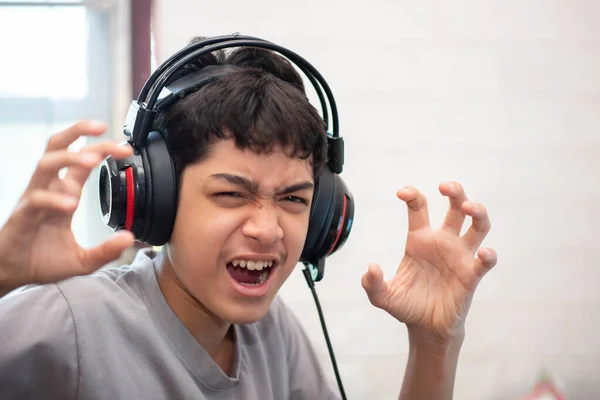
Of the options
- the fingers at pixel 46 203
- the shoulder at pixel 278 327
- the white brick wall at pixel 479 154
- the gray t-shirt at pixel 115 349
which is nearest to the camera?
the fingers at pixel 46 203

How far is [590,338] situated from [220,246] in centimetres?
125

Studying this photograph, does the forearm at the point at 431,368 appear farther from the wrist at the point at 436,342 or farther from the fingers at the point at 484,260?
the fingers at the point at 484,260

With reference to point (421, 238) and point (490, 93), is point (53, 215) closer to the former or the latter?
point (421, 238)

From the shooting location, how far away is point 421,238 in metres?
1.22

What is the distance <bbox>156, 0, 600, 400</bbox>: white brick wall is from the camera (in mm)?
1744

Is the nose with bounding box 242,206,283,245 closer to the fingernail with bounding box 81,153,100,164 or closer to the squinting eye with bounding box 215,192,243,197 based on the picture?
the squinting eye with bounding box 215,192,243,197

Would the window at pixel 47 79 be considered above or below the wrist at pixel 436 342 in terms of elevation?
above

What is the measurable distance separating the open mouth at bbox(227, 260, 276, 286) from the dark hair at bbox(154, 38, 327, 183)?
0.58 feet

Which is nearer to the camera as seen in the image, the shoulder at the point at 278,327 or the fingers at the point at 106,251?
the fingers at the point at 106,251

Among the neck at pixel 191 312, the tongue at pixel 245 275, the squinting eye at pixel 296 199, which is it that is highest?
the squinting eye at pixel 296 199

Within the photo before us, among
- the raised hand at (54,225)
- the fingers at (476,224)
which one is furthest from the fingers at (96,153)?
the fingers at (476,224)

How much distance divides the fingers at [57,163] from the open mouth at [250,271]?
0.34m

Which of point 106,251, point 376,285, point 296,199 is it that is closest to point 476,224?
point 376,285

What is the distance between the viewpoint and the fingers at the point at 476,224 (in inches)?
45.3
